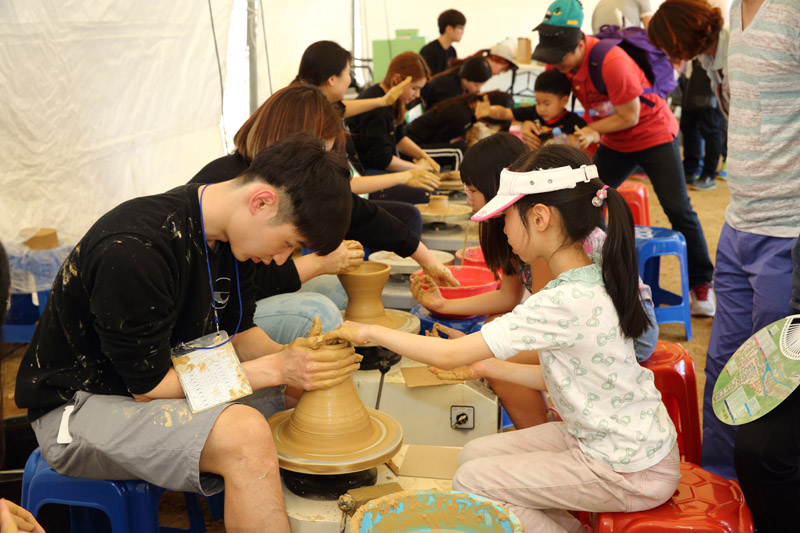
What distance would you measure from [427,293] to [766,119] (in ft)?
4.30

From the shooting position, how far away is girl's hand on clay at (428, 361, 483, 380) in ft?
6.92

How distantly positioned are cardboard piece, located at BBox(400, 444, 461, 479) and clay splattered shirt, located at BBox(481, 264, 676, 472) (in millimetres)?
427

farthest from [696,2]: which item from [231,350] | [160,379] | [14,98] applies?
[14,98]

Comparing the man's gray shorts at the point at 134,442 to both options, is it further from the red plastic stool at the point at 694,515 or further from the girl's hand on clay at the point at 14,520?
the red plastic stool at the point at 694,515

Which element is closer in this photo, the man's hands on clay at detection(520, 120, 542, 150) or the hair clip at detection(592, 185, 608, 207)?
the hair clip at detection(592, 185, 608, 207)

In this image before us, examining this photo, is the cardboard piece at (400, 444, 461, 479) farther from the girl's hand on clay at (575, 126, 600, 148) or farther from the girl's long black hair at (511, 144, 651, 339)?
the girl's hand on clay at (575, 126, 600, 148)

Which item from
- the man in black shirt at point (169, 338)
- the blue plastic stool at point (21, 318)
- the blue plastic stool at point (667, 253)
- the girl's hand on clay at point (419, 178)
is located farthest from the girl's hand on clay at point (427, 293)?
the blue plastic stool at point (21, 318)

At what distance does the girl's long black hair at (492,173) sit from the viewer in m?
2.53

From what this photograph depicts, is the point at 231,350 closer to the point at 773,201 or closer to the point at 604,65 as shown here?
the point at 773,201

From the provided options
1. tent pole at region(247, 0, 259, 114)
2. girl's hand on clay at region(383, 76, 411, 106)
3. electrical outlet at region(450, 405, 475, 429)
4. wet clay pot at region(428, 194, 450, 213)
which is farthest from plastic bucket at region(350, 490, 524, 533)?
tent pole at region(247, 0, 259, 114)

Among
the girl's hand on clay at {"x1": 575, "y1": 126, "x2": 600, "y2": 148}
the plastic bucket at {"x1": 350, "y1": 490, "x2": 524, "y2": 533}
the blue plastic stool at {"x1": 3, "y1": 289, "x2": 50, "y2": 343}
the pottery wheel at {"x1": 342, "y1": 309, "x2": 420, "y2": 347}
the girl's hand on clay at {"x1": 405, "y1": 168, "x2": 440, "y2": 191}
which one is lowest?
the blue plastic stool at {"x1": 3, "y1": 289, "x2": 50, "y2": 343}

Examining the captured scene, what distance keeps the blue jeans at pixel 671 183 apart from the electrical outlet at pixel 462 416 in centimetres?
238

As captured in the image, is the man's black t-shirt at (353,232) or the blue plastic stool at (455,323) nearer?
the man's black t-shirt at (353,232)

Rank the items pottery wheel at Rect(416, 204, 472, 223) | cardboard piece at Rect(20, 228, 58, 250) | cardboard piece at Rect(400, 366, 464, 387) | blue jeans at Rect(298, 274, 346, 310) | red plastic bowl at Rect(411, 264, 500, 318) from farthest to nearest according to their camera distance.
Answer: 1. pottery wheel at Rect(416, 204, 472, 223)
2. cardboard piece at Rect(20, 228, 58, 250)
3. blue jeans at Rect(298, 274, 346, 310)
4. red plastic bowl at Rect(411, 264, 500, 318)
5. cardboard piece at Rect(400, 366, 464, 387)
